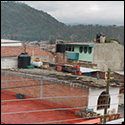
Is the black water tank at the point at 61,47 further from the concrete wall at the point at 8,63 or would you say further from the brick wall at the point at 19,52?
the concrete wall at the point at 8,63

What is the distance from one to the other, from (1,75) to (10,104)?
4.17 m

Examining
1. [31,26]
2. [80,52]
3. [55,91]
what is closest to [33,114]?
[55,91]

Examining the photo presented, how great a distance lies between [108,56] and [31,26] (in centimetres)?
9181

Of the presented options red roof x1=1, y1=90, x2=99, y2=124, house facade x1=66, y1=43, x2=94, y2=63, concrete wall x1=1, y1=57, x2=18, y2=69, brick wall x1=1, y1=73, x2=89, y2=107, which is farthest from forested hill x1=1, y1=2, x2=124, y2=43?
red roof x1=1, y1=90, x2=99, y2=124

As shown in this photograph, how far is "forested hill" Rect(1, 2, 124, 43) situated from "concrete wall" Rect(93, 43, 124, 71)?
177 ft

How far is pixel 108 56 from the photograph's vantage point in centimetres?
2847

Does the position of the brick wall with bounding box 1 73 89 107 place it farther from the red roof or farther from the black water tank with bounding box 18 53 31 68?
the black water tank with bounding box 18 53 31 68

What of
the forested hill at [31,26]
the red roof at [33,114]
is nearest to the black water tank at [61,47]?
the red roof at [33,114]

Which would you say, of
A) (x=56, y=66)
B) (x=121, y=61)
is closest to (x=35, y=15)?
(x=121, y=61)

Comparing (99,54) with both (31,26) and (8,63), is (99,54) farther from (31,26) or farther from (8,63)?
(31,26)

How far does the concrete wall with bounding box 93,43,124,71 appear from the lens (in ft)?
89.7

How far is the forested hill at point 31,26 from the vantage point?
3688 inches

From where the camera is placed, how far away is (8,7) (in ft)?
418

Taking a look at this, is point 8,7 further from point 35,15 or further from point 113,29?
point 113,29
